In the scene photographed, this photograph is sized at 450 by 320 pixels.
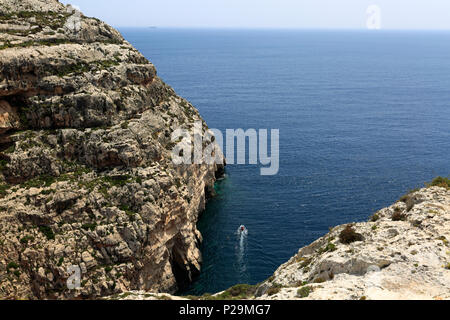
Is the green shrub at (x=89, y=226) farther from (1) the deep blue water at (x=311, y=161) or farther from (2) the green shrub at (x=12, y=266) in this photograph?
(1) the deep blue water at (x=311, y=161)

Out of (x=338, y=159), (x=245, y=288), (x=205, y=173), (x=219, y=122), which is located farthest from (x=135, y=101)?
(x=219, y=122)

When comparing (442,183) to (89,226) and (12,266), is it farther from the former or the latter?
(12,266)

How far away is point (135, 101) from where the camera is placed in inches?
2173

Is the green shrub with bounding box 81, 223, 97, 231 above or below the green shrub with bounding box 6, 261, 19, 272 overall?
above

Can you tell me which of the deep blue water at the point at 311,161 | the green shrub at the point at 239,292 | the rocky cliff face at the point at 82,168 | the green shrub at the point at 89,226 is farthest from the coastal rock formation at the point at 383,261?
the deep blue water at the point at 311,161

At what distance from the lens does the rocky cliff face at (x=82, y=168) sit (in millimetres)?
41531

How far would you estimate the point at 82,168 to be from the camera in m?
48.3

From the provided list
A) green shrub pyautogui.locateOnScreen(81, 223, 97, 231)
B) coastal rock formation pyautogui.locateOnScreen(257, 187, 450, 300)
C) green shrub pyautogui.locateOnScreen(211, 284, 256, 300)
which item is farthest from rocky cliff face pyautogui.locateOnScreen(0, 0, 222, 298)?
coastal rock formation pyautogui.locateOnScreen(257, 187, 450, 300)

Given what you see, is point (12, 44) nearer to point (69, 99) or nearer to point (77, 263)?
point (69, 99)

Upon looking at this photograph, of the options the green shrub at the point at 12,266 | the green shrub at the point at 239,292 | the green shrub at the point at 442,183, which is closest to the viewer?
A: the green shrub at the point at 442,183

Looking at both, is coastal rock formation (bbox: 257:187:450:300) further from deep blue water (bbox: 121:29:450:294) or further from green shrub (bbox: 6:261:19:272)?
green shrub (bbox: 6:261:19:272)

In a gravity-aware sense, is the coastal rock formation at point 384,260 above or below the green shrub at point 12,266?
above

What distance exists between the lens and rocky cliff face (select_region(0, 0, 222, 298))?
41.5m

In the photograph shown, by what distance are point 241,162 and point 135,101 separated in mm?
41461
